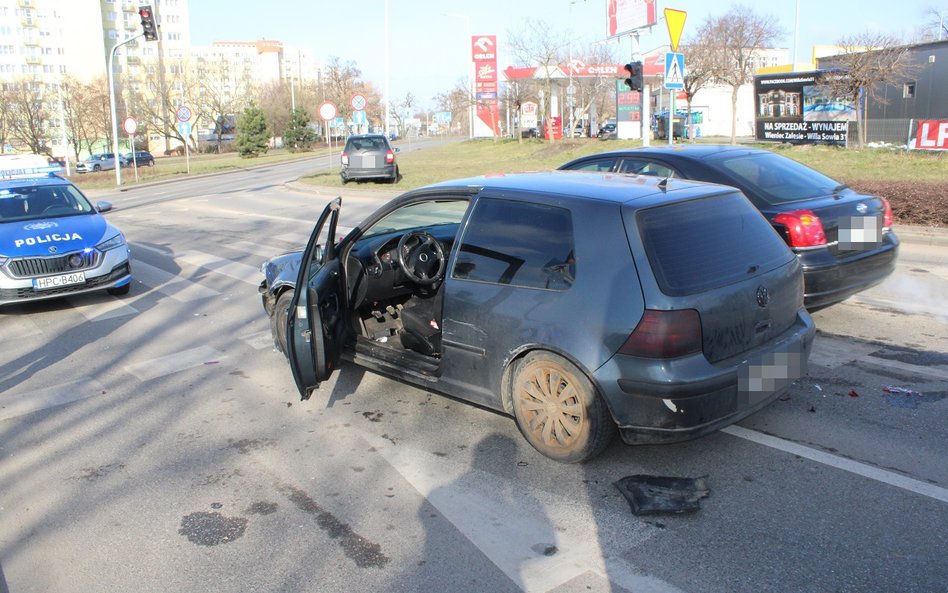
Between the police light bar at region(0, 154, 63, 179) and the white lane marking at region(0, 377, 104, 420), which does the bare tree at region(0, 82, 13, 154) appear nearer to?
the police light bar at region(0, 154, 63, 179)

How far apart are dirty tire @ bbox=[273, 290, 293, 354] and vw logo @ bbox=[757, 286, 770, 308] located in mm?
3590

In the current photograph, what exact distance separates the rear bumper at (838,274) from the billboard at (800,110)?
2253 cm

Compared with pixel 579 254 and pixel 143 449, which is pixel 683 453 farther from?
pixel 143 449

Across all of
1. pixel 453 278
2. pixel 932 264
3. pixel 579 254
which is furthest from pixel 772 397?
pixel 932 264

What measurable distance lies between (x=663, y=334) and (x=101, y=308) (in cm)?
749

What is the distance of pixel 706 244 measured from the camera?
433 centimetres

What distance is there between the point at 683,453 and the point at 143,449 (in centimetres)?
334

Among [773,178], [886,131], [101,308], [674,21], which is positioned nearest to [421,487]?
[773,178]

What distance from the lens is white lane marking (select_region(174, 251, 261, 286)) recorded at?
10859 millimetres

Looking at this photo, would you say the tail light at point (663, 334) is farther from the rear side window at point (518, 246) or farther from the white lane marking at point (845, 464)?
the white lane marking at point (845, 464)

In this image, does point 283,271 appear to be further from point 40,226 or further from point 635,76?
point 635,76

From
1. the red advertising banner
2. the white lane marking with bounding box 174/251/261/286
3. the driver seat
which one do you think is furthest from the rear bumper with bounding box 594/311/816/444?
the red advertising banner

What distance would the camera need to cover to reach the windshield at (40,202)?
32.1 feet

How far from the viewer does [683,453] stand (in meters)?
4.55
